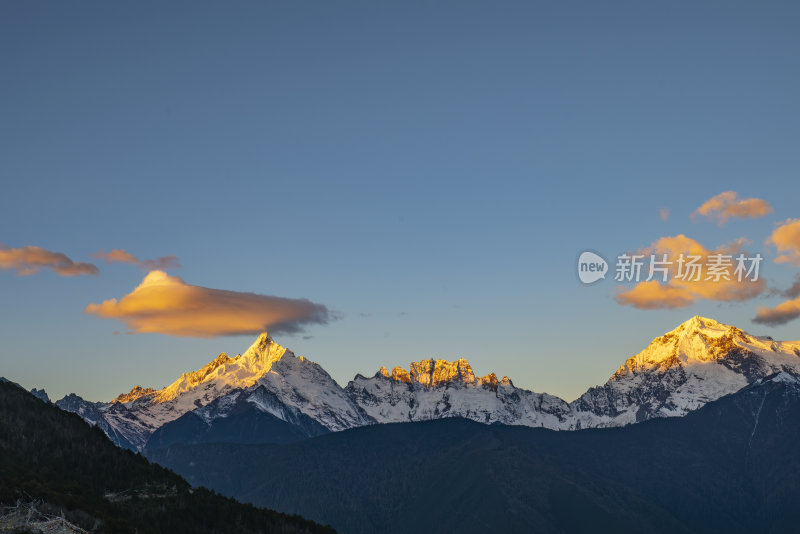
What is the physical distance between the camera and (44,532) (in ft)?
486

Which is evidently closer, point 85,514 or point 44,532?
point 44,532

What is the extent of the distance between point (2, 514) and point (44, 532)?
84.9 ft

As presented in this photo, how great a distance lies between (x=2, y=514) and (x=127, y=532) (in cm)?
3042

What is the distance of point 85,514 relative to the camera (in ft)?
647

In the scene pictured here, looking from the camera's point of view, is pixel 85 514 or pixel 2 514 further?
pixel 85 514

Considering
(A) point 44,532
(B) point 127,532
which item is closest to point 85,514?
(B) point 127,532

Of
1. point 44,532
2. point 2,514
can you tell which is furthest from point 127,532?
point 44,532

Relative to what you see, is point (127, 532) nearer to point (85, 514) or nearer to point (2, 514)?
point (85, 514)

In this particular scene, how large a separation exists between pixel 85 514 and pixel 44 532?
168 feet

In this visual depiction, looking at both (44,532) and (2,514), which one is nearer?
(44,532)

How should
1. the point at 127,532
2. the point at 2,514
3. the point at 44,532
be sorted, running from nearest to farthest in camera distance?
the point at 44,532 → the point at 2,514 → the point at 127,532

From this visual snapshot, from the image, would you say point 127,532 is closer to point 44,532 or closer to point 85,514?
point 85,514

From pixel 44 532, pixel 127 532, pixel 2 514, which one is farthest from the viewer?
pixel 127 532

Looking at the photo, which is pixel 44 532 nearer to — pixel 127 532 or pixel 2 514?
pixel 2 514
